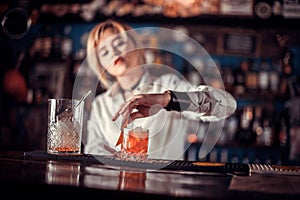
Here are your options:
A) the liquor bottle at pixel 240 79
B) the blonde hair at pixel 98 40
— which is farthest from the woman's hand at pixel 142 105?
the liquor bottle at pixel 240 79

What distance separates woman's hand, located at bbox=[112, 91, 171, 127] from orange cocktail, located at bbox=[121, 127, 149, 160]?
0.10 m

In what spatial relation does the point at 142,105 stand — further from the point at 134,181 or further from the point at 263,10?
the point at 263,10

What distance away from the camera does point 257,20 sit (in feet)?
15.0

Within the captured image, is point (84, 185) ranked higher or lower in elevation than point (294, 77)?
lower

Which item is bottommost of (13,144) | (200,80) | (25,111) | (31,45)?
(13,144)

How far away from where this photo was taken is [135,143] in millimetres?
1900

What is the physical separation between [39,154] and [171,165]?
535mm

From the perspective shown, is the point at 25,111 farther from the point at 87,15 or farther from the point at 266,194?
the point at 266,194

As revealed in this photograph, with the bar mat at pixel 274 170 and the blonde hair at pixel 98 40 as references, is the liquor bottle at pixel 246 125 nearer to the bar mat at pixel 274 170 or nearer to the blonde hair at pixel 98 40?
the blonde hair at pixel 98 40

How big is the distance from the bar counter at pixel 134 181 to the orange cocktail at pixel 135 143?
0.11 meters

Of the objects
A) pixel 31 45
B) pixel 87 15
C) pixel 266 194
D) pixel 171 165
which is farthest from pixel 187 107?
pixel 31 45

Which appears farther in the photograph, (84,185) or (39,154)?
(39,154)

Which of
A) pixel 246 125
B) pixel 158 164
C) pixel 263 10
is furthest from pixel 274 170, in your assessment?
pixel 263 10

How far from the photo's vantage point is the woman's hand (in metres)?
1.98
